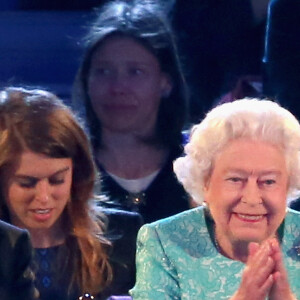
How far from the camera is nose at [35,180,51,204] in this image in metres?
2.04

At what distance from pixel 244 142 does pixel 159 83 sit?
1.20 m

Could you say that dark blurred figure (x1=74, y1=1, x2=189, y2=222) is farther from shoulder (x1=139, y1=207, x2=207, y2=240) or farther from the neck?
shoulder (x1=139, y1=207, x2=207, y2=240)

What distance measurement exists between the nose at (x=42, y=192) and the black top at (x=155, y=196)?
65 cm

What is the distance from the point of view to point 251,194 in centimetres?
177

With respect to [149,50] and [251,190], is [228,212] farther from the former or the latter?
[149,50]

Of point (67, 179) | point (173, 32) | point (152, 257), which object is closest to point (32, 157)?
point (67, 179)

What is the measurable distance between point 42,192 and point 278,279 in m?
0.64

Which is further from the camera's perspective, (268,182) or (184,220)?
(184,220)


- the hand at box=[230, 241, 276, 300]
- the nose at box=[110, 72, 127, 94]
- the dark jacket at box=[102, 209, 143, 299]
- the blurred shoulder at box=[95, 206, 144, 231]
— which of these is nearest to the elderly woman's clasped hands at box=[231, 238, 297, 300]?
the hand at box=[230, 241, 276, 300]

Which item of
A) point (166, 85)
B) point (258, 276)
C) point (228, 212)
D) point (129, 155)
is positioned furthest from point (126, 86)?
point (258, 276)

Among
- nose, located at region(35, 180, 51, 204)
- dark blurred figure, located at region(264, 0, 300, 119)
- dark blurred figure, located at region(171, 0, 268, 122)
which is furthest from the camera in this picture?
dark blurred figure, located at region(171, 0, 268, 122)

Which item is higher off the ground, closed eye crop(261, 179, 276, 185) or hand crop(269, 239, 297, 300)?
closed eye crop(261, 179, 276, 185)

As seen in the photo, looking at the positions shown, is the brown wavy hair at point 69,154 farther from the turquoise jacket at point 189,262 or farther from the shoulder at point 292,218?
the shoulder at point 292,218

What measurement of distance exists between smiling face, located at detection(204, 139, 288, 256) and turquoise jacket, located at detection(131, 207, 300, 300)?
77 millimetres
